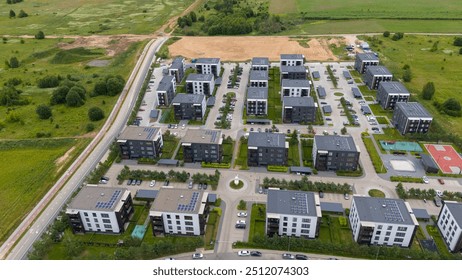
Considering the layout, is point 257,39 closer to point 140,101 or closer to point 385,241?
point 140,101

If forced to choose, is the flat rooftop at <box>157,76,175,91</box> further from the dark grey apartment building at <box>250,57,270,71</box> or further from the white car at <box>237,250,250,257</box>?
the white car at <box>237,250,250,257</box>

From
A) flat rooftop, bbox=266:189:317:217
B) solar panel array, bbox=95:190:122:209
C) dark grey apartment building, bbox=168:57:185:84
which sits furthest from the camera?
dark grey apartment building, bbox=168:57:185:84

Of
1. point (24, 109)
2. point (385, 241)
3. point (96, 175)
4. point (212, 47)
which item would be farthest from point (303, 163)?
point (212, 47)

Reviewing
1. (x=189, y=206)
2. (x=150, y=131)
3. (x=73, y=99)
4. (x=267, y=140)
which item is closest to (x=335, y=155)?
(x=267, y=140)

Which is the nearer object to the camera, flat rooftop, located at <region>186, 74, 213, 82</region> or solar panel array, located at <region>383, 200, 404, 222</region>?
solar panel array, located at <region>383, 200, 404, 222</region>

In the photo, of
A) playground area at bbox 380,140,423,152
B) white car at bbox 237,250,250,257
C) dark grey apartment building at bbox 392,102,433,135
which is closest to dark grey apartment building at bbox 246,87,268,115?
playground area at bbox 380,140,423,152

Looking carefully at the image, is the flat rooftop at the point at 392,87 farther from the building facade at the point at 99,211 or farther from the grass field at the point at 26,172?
the grass field at the point at 26,172

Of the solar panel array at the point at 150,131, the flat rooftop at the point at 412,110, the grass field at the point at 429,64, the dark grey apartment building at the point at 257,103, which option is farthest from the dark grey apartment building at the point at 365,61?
the solar panel array at the point at 150,131
